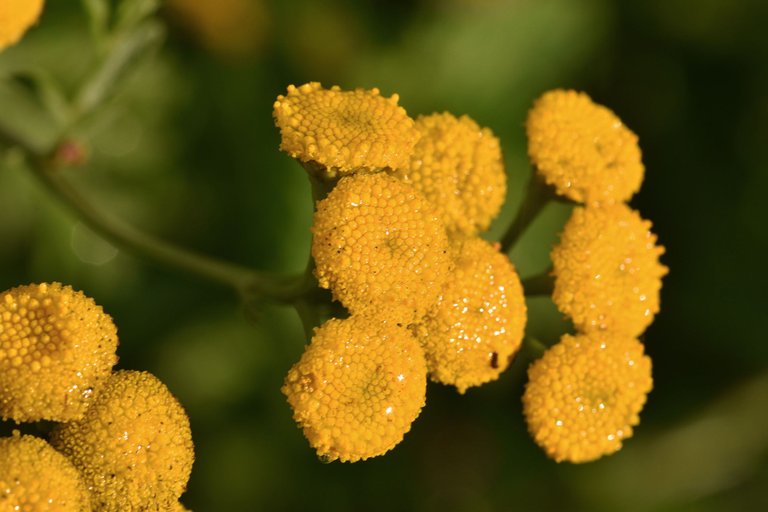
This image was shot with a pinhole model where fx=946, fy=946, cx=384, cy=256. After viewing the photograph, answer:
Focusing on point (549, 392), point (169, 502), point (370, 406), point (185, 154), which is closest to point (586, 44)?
point (185, 154)

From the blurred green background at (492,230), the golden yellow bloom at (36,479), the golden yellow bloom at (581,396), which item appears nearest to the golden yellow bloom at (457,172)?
the golden yellow bloom at (581,396)

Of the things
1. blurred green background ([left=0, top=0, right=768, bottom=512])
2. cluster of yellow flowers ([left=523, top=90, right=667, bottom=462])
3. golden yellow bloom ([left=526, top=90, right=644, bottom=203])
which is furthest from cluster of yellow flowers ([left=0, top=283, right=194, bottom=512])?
blurred green background ([left=0, top=0, right=768, bottom=512])

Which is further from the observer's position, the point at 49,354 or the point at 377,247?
the point at 377,247

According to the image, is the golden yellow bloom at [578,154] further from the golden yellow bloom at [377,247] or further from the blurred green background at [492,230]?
the blurred green background at [492,230]

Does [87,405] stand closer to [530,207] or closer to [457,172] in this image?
[457,172]

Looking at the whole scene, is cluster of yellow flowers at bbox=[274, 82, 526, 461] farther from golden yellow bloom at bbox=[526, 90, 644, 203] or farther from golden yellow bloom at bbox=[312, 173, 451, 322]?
golden yellow bloom at bbox=[526, 90, 644, 203]

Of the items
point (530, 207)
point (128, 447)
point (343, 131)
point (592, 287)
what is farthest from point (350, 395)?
point (530, 207)
